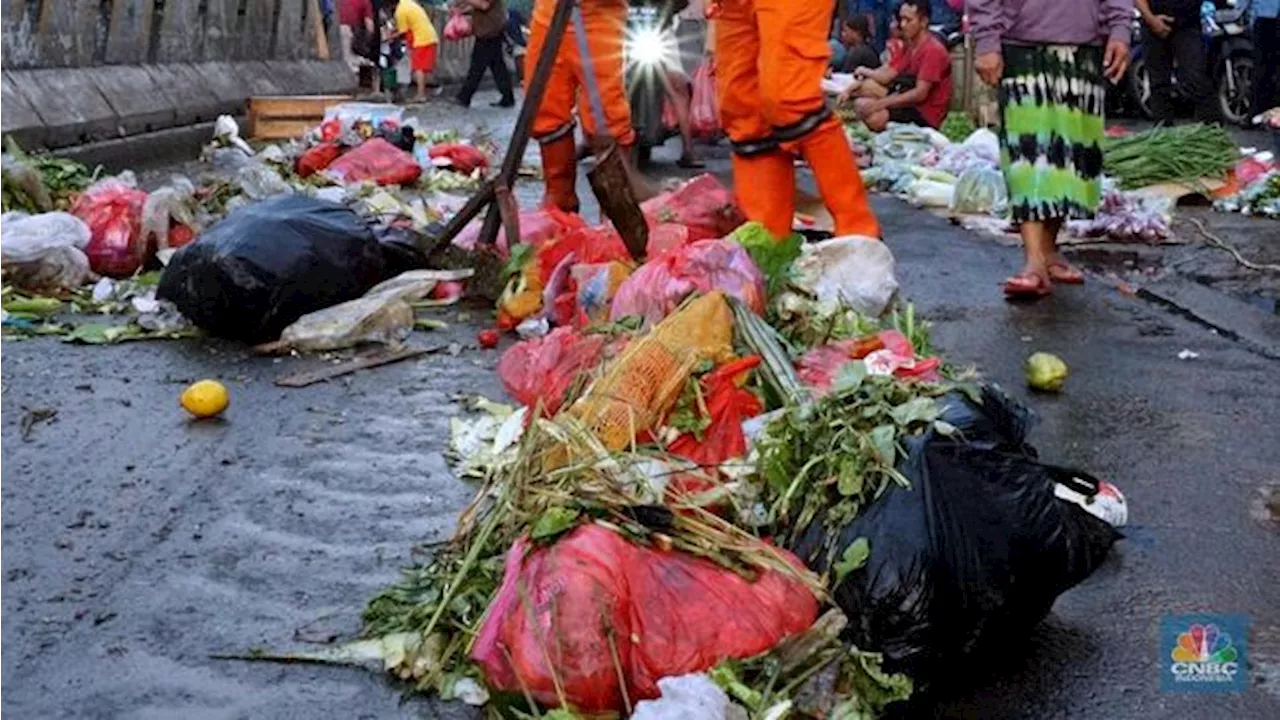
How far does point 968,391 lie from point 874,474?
0.42m

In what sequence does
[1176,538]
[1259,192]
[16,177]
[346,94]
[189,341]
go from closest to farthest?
1. [1176,538]
2. [189,341]
3. [16,177]
4. [1259,192]
5. [346,94]

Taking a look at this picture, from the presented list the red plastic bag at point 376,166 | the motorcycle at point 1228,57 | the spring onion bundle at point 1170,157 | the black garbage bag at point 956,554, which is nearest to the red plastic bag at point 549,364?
the black garbage bag at point 956,554

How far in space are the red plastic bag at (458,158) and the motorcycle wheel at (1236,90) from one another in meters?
6.52

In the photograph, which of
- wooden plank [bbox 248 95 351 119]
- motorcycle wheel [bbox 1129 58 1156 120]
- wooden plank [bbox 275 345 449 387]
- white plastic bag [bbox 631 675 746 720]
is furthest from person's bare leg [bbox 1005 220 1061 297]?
motorcycle wheel [bbox 1129 58 1156 120]

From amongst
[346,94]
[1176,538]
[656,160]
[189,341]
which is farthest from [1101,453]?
[346,94]

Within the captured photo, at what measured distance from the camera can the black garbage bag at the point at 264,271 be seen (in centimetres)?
550

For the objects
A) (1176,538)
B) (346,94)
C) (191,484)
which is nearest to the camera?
(1176,538)

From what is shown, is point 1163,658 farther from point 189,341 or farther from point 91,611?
point 189,341

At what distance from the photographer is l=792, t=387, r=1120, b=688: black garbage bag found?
8.91ft

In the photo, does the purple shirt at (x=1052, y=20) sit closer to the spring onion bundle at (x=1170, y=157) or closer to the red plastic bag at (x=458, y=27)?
the spring onion bundle at (x=1170, y=157)

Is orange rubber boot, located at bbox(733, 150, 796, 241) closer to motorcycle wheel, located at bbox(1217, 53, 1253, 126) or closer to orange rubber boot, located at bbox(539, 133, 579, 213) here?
orange rubber boot, located at bbox(539, 133, 579, 213)

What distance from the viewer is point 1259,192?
897cm

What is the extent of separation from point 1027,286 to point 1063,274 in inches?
16.6

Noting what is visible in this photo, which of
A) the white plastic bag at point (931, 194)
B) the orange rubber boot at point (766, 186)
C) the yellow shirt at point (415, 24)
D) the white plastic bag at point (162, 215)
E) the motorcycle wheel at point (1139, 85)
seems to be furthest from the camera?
the yellow shirt at point (415, 24)
